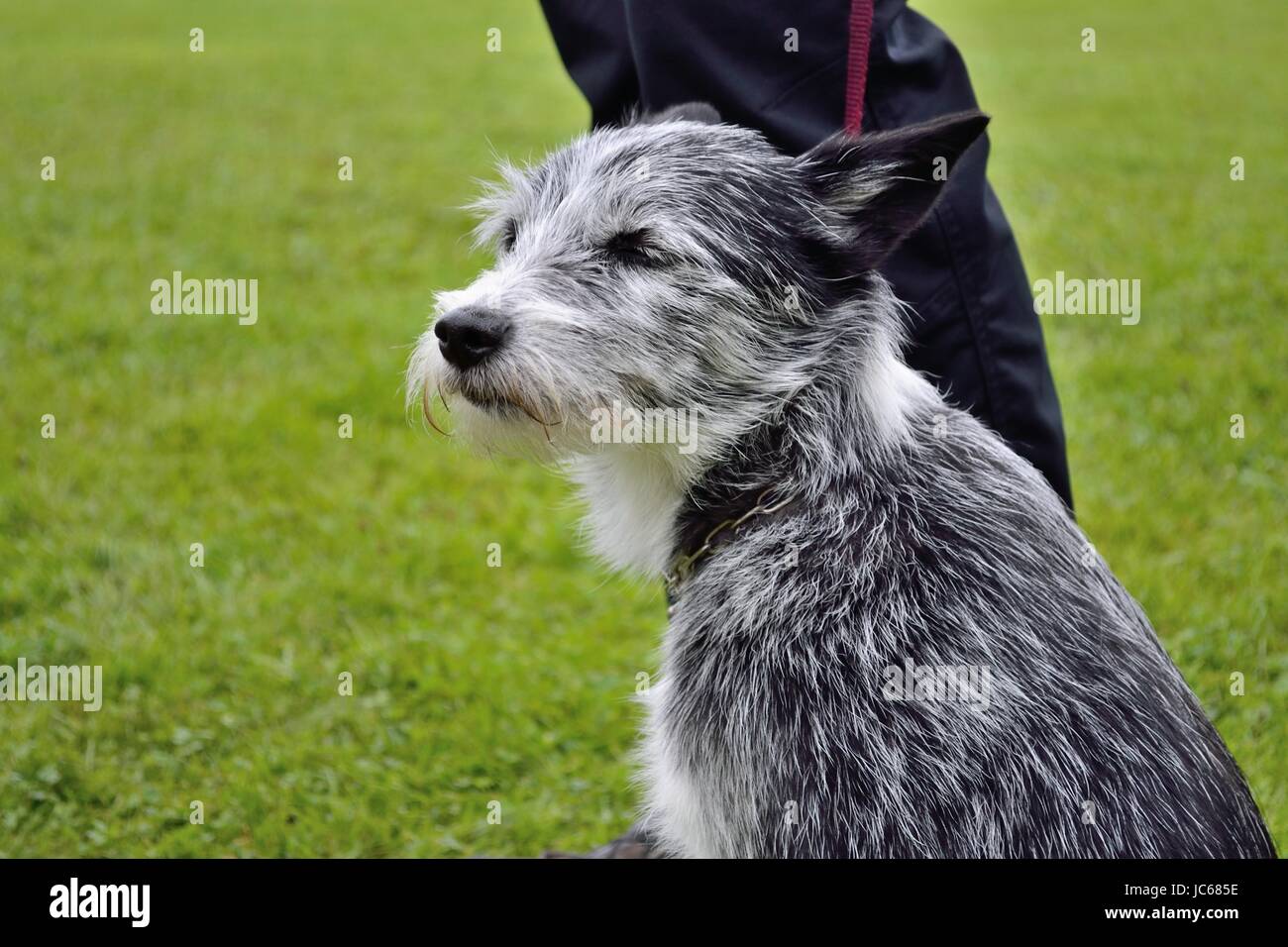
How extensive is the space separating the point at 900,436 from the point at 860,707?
2.23ft

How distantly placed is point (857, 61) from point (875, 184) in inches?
24.7

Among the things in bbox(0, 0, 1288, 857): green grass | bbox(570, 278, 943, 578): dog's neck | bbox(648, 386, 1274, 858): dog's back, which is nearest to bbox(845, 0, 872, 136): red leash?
bbox(570, 278, 943, 578): dog's neck

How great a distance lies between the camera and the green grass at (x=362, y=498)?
412 cm

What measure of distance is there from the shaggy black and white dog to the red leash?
0.37m

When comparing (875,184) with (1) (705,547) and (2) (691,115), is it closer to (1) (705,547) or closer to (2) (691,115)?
(2) (691,115)

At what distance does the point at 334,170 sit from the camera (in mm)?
11094

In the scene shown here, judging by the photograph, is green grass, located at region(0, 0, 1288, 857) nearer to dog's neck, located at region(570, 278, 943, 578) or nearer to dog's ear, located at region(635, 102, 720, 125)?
dog's ear, located at region(635, 102, 720, 125)

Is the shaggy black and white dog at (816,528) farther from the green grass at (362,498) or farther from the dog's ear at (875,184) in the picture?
A: the green grass at (362,498)

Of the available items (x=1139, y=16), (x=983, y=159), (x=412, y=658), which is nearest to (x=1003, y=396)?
(x=983, y=159)

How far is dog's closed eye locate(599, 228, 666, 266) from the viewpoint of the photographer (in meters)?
2.90

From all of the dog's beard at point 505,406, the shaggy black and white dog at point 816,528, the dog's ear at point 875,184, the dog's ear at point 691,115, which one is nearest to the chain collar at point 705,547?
the shaggy black and white dog at point 816,528

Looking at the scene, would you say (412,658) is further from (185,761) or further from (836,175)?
(836,175)

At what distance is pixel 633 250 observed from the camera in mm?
2928
